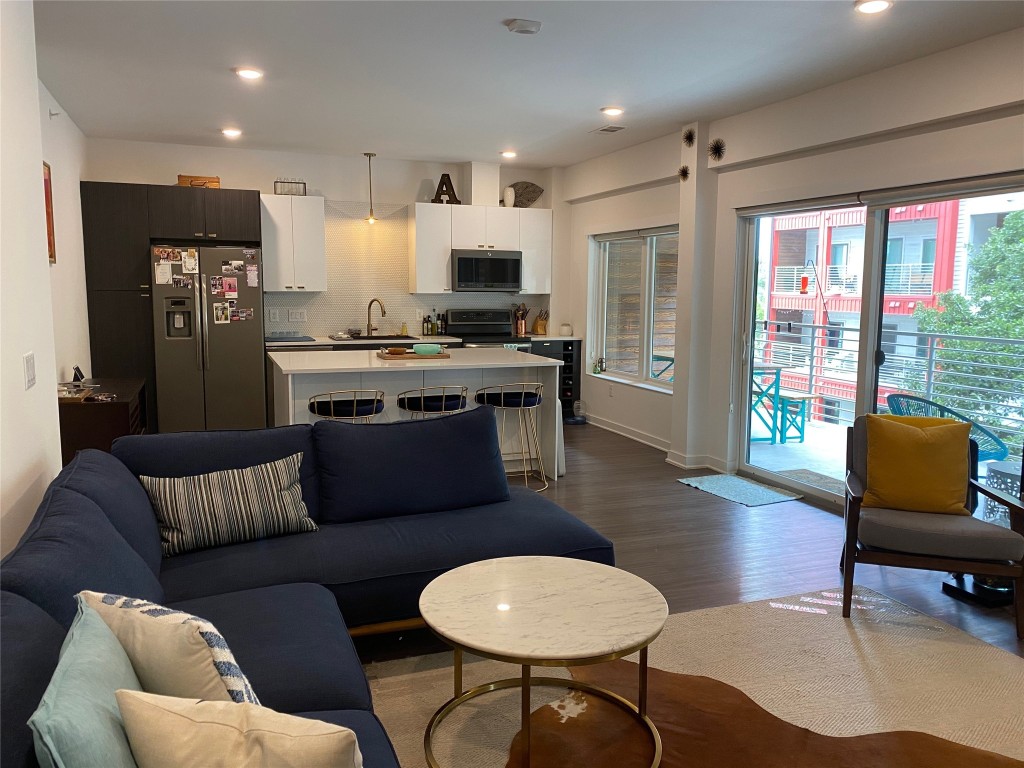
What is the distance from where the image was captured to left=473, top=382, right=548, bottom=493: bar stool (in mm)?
5395

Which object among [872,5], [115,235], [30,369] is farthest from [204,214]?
[872,5]

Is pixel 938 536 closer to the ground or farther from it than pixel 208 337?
closer to the ground

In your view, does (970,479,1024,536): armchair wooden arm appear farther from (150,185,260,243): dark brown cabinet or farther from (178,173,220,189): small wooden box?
(178,173,220,189): small wooden box

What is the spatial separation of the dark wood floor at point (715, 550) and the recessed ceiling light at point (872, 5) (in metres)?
2.75

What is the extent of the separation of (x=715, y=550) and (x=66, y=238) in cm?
511

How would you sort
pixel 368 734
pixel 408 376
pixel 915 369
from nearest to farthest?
1. pixel 368 734
2. pixel 915 369
3. pixel 408 376

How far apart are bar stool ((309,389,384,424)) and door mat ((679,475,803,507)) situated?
7.99ft

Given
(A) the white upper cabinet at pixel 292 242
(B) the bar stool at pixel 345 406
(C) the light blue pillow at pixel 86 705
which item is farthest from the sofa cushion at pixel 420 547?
(A) the white upper cabinet at pixel 292 242

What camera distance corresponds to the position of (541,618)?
7.22 feet

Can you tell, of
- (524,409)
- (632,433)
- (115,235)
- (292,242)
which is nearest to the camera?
(524,409)

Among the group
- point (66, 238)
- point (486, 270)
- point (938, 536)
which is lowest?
point (938, 536)

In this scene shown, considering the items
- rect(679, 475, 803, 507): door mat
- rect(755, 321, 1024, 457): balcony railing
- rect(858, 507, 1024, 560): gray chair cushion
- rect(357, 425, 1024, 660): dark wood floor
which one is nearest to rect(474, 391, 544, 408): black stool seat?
rect(357, 425, 1024, 660): dark wood floor

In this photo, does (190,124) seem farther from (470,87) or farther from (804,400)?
(804,400)

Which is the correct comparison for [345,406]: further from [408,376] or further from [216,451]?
[216,451]
